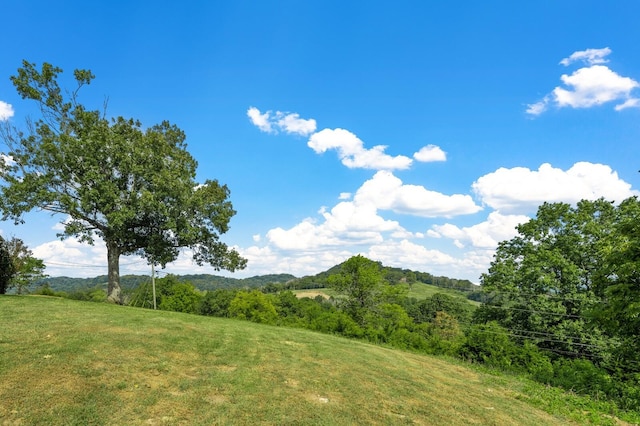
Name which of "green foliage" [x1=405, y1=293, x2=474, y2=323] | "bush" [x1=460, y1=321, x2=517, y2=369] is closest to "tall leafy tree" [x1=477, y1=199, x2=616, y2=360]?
"bush" [x1=460, y1=321, x2=517, y2=369]

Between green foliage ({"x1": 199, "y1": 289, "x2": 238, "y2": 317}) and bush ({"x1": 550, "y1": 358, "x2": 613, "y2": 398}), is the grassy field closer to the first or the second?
bush ({"x1": 550, "y1": 358, "x2": 613, "y2": 398})

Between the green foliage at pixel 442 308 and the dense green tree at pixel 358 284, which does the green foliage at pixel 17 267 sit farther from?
the green foliage at pixel 442 308

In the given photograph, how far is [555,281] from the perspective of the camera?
2686 centimetres

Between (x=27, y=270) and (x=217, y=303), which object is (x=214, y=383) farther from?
(x=217, y=303)

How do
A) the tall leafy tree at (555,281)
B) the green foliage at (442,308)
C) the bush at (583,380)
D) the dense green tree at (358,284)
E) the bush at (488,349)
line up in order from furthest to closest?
the green foliage at (442,308) < the dense green tree at (358,284) < the tall leafy tree at (555,281) < the bush at (488,349) < the bush at (583,380)

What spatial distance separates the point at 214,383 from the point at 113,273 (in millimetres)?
18424

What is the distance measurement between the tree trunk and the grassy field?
8.95 m

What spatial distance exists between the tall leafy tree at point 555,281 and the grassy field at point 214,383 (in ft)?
55.6

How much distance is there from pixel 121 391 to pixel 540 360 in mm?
22084

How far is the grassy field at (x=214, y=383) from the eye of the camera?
5953 mm

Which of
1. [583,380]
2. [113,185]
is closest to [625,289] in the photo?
[583,380]

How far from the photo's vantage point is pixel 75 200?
19375 mm

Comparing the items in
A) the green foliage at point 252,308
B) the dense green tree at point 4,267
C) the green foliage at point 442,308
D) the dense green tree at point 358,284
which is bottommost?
the green foliage at point 442,308

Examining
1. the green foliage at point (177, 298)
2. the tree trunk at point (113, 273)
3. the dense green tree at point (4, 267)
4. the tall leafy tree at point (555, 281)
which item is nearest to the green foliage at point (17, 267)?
the dense green tree at point (4, 267)
